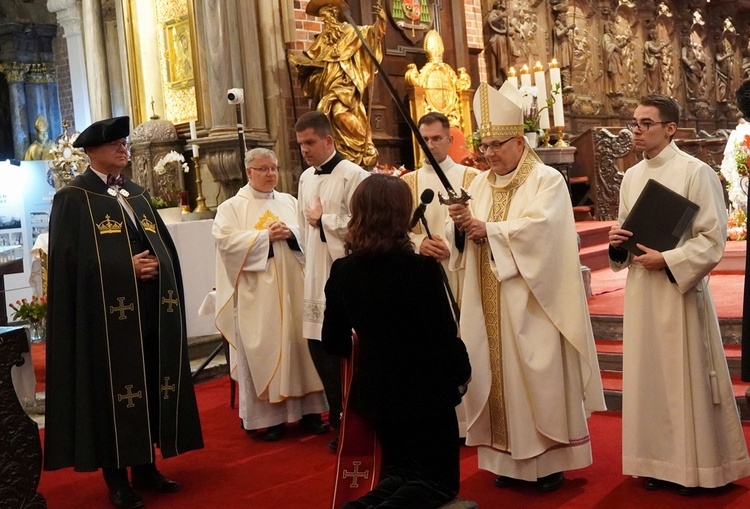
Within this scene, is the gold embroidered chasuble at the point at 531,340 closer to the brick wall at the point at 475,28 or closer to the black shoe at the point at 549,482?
the black shoe at the point at 549,482

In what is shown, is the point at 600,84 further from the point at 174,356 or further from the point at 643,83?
the point at 174,356

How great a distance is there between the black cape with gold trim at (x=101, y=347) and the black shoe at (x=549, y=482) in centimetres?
170

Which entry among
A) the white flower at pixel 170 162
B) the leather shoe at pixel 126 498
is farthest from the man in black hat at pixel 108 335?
the white flower at pixel 170 162

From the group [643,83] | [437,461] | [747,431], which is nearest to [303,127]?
[437,461]

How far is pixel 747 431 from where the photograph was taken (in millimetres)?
4598

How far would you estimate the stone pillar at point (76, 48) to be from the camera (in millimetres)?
11992

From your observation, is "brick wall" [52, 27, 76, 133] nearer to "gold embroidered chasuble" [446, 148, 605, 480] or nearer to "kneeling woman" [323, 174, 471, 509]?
"gold embroidered chasuble" [446, 148, 605, 480]

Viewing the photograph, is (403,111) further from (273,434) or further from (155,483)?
(273,434)

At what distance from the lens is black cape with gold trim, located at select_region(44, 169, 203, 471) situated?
4.07 metres

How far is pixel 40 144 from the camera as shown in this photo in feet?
45.8

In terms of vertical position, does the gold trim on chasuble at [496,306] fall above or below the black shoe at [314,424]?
above

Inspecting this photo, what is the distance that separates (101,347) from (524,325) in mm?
1940

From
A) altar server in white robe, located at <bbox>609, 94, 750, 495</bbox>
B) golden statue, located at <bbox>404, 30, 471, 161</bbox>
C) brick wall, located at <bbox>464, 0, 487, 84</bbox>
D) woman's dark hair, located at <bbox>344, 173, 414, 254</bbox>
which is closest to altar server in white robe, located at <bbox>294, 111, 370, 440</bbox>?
altar server in white robe, located at <bbox>609, 94, 750, 495</bbox>

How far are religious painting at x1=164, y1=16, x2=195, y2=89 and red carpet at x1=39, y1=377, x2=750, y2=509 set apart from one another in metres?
4.35
